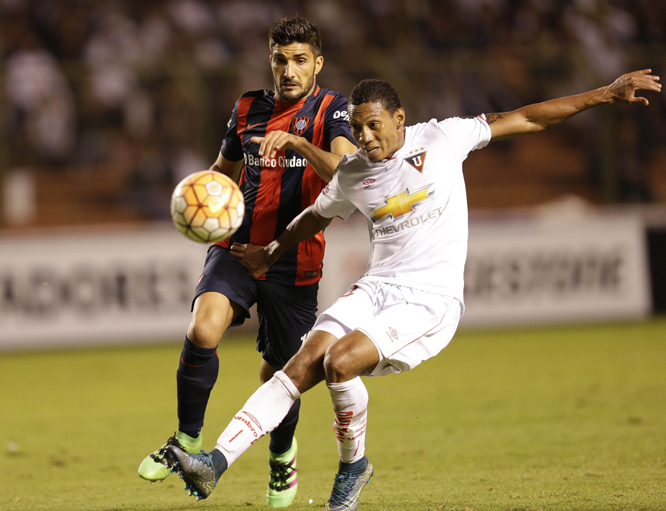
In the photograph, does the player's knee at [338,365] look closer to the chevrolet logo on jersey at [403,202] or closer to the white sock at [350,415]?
the white sock at [350,415]

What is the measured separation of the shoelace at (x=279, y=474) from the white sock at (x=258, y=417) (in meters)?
0.84

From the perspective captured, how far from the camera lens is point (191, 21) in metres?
14.9

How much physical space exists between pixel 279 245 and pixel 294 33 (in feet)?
4.01

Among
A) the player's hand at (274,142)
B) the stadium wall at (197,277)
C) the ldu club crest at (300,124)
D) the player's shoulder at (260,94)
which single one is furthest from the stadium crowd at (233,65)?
the player's hand at (274,142)

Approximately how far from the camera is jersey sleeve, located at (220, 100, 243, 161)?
5.31 metres

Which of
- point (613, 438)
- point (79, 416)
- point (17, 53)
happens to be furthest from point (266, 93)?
point (17, 53)

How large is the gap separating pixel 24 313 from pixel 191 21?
237 inches

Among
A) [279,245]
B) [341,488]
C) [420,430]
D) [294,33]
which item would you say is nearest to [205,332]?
[279,245]

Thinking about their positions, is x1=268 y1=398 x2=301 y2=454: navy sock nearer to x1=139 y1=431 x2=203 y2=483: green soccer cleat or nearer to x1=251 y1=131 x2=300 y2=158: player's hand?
x1=139 y1=431 x2=203 y2=483: green soccer cleat

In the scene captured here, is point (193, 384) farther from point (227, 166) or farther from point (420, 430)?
point (420, 430)

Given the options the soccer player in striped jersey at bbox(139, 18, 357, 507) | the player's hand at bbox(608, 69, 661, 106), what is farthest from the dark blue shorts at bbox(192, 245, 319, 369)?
the player's hand at bbox(608, 69, 661, 106)

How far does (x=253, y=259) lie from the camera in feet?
16.4

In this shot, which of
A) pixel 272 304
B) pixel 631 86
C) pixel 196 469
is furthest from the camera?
pixel 272 304

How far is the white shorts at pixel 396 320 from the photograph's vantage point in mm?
4332
